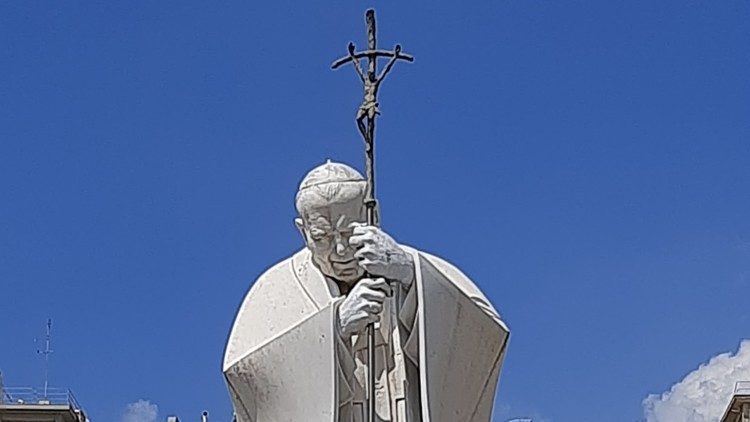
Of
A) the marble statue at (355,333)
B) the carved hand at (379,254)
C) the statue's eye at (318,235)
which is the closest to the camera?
the carved hand at (379,254)

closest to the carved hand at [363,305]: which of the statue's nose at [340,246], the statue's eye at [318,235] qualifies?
the statue's nose at [340,246]

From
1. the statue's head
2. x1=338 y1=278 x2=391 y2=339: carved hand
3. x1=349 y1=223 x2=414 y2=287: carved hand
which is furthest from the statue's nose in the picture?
x1=338 y1=278 x2=391 y2=339: carved hand

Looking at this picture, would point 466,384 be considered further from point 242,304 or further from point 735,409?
point 735,409

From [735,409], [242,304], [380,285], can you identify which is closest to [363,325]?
[380,285]

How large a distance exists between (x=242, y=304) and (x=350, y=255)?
1060 mm

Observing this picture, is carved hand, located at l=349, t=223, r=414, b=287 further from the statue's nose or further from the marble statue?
the statue's nose

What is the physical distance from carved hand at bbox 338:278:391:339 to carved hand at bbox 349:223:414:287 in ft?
0.26

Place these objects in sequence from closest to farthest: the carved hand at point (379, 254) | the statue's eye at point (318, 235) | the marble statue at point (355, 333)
→ 1. the carved hand at point (379, 254)
2. the marble statue at point (355, 333)
3. the statue's eye at point (318, 235)

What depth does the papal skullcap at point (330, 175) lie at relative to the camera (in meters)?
14.5

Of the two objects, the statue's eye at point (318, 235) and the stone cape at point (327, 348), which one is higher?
the statue's eye at point (318, 235)

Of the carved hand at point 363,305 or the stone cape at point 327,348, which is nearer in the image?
the carved hand at point 363,305

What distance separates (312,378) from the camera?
14.3m

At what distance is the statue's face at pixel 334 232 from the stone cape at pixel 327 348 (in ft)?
0.83

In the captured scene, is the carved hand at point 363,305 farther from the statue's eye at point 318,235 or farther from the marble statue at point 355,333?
the statue's eye at point 318,235
